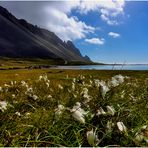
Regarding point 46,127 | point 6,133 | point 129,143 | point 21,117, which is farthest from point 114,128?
point 21,117

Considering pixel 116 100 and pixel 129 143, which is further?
pixel 116 100

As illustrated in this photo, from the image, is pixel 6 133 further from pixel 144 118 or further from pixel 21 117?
pixel 144 118

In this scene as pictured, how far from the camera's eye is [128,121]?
643 centimetres

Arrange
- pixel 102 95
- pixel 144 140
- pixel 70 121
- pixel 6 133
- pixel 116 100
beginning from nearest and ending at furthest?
pixel 144 140, pixel 6 133, pixel 70 121, pixel 102 95, pixel 116 100

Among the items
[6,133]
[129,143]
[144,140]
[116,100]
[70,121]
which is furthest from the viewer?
[116,100]

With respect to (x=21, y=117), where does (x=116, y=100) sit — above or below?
above

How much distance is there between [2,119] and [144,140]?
2.55 metres

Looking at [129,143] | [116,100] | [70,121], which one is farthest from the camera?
[116,100]

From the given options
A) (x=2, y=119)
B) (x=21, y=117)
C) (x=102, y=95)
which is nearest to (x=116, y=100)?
(x=102, y=95)

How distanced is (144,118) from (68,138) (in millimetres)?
1642

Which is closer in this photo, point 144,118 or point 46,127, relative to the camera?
point 46,127

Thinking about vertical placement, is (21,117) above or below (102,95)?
below

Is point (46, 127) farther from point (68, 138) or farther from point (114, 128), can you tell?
point (114, 128)

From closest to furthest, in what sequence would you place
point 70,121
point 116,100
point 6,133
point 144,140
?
point 144,140
point 6,133
point 70,121
point 116,100
